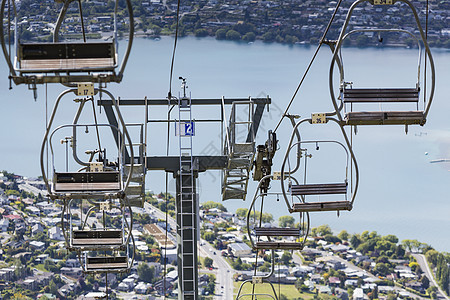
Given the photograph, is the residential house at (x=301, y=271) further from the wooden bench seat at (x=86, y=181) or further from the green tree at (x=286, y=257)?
the wooden bench seat at (x=86, y=181)

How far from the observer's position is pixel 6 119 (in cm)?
7575

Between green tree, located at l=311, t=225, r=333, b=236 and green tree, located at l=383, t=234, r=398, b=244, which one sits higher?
green tree, located at l=311, t=225, r=333, b=236

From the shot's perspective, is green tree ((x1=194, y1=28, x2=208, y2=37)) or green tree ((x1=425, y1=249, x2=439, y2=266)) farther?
green tree ((x1=425, y1=249, x2=439, y2=266))

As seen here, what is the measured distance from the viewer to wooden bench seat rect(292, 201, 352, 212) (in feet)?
33.1

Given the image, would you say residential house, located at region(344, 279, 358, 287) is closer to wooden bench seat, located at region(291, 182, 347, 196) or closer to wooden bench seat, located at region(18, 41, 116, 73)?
wooden bench seat, located at region(291, 182, 347, 196)

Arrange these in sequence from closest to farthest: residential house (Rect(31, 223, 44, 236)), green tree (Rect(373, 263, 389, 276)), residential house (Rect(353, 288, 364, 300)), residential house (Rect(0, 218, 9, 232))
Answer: residential house (Rect(31, 223, 44, 236)) < residential house (Rect(353, 288, 364, 300)) < residential house (Rect(0, 218, 9, 232)) < green tree (Rect(373, 263, 389, 276))

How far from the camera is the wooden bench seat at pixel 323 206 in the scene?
33.1 feet

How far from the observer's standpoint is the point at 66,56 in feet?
26.6

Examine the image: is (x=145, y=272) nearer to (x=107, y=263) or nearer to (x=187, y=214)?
(x=187, y=214)

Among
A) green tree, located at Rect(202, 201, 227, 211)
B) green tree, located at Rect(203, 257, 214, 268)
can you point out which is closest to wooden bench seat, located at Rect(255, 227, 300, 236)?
green tree, located at Rect(203, 257, 214, 268)

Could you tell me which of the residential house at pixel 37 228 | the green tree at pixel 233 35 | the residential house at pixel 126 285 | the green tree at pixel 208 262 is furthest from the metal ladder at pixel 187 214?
the green tree at pixel 233 35

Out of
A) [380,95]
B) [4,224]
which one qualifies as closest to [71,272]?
[4,224]

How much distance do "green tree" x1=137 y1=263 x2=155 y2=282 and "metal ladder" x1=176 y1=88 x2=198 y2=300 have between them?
29992mm

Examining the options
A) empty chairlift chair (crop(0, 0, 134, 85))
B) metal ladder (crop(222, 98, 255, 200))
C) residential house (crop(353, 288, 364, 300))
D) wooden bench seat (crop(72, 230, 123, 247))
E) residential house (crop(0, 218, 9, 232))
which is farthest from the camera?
residential house (crop(0, 218, 9, 232))
